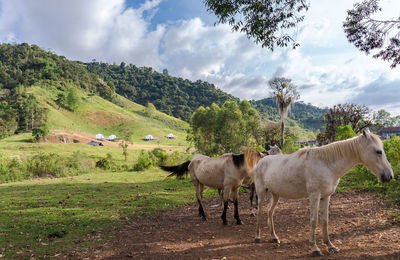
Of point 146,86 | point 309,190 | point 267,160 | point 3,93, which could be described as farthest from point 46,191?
point 146,86

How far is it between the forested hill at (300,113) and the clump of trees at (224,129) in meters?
70.1

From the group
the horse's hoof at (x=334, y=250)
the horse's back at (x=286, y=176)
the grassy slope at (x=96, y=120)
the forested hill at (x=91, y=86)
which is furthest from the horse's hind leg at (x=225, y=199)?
the forested hill at (x=91, y=86)

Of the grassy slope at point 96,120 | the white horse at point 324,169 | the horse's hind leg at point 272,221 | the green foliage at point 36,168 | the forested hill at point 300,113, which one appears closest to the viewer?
the white horse at point 324,169

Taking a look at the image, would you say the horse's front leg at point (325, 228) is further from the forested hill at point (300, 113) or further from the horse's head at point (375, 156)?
the forested hill at point (300, 113)

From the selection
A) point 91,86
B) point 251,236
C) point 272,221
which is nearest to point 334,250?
point 272,221

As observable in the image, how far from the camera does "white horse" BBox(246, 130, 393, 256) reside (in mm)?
3943

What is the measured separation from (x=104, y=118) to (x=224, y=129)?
217ft

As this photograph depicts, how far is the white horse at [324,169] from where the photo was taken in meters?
3.94

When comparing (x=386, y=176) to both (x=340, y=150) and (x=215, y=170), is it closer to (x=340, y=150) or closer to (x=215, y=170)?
(x=340, y=150)

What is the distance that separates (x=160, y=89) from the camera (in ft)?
475

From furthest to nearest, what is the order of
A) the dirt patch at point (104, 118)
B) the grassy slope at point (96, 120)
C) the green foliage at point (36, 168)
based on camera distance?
the dirt patch at point (104, 118), the grassy slope at point (96, 120), the green foliage at point (36, 168)

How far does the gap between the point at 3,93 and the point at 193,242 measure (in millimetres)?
93871

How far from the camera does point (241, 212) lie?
7652mm

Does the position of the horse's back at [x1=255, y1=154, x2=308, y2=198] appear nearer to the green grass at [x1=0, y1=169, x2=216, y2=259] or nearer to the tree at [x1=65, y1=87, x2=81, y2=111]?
the green grass at [x1=0, y1=169, x2=216, y2=259]
